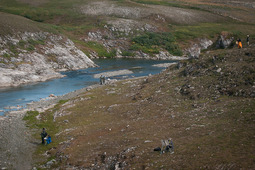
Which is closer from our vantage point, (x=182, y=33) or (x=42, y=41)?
(x=42, y=41)

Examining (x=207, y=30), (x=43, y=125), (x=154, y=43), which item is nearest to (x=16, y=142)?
(x=43, y=125)

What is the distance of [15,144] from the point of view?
123ft

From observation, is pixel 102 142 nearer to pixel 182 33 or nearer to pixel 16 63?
pixel 16 63

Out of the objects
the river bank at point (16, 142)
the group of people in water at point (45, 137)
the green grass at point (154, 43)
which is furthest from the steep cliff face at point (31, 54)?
the green grass at point (154, 43)

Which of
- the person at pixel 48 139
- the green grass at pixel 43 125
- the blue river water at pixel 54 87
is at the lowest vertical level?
the blue river water at pixel 54 87

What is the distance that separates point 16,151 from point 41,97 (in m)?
30.1

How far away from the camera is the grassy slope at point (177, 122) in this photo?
24578 mm

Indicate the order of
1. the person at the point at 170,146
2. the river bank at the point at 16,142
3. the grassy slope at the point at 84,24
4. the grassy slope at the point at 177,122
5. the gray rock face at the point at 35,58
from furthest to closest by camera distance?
the grassy slope at the point at 84,24
the gray rock face at the point at 35,58
the river bank at the point at 16,142
the person at the point at 170,146
the grassy slope at the point at 177,122

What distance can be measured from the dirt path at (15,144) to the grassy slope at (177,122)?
2.53 meters

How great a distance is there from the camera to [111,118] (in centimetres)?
4375

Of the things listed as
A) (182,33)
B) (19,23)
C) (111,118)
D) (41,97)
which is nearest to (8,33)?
(19,23)

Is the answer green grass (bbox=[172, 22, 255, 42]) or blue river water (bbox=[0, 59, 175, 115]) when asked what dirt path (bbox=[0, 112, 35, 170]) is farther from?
green grass (bbox=[172, 22, 255, 42])

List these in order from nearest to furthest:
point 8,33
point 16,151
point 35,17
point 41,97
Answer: point 16,151 < point 41,97 < point 8,33 < point 35,17

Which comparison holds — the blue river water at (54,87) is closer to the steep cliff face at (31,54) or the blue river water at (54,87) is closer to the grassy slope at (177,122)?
the steep cliff face at (31,54)
